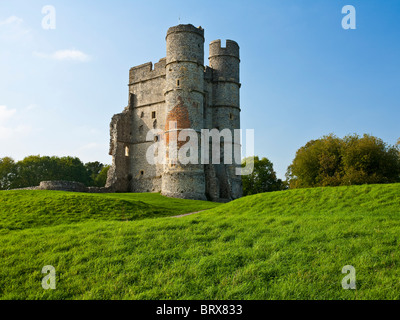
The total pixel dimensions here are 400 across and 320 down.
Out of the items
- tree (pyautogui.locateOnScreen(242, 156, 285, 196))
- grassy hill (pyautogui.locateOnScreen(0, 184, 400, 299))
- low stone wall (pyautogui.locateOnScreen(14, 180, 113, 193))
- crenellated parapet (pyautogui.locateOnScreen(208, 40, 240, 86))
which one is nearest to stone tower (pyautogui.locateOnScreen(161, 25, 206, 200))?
crenellated parapet (pyautogui.locateOnScreen(208, 40, 240, 86))

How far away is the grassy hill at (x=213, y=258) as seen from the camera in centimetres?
677

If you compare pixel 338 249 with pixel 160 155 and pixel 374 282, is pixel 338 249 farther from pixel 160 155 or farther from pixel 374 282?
pixel 160 155

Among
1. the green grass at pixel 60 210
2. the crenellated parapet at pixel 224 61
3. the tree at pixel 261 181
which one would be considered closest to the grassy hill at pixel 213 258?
the green grass at pixel 60 210

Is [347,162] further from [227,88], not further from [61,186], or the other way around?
[61,186]

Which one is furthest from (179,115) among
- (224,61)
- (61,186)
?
(61,186)

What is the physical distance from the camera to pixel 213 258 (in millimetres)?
8164

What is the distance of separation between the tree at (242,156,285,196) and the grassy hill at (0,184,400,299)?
40.1 m

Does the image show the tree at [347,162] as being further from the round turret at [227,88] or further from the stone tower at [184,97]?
the stone tower at [184,97]

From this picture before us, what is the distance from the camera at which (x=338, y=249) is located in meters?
8.39

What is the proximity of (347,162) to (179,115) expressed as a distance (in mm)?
15210

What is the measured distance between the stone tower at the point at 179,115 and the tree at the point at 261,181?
16199 millimetres
